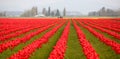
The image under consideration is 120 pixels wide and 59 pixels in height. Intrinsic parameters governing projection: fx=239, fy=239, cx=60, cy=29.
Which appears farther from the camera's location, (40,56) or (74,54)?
(74,54)

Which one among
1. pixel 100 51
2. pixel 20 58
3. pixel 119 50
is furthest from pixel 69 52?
pixel 20 58

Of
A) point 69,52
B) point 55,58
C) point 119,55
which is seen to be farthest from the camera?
point 69,52

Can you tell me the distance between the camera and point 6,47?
14.5m

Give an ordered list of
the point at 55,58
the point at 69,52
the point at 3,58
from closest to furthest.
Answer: the point at 55,58 < the point at 3,58 < the point at 69,52

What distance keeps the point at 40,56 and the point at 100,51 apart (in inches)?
154

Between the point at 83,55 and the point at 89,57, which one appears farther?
the point at 83,55

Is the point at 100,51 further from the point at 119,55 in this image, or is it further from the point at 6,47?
the point at 6,47

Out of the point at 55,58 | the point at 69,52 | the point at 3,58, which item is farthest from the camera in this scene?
the point at 69,52

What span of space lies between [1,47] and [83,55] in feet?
16.7

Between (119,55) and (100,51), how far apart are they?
5.65ft

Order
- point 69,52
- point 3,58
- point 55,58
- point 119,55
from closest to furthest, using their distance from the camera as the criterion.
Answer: point 55,58, point 3,58, point 119,55, point 69,52

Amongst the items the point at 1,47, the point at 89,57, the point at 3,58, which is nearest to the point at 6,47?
the point at 1,47

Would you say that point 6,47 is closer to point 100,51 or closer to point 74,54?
point 74,54

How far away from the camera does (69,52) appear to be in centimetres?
1385
